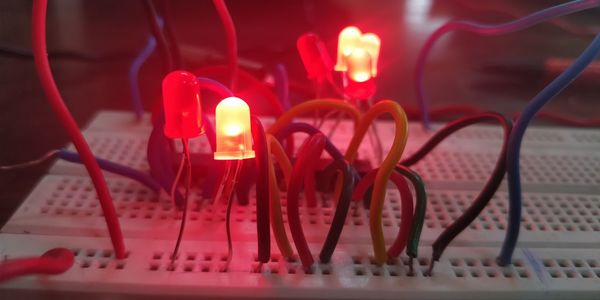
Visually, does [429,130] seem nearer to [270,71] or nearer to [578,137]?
[578,137]

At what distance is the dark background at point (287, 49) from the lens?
1413mm

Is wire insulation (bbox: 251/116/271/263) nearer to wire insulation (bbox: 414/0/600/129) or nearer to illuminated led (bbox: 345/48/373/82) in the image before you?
illuminated led (bbox: 345/48/373/82)

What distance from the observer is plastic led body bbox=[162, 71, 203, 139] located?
685 millimetres

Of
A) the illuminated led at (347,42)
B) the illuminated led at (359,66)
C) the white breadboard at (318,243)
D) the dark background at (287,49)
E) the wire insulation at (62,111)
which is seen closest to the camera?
the wire insulation at (62,111)

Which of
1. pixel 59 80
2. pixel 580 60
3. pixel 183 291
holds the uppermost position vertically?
pixel 580 60

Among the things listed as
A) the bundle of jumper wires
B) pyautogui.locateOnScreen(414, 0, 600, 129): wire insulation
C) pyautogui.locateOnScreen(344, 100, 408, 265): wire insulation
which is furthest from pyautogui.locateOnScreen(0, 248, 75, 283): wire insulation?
pyautogui.locateOnScreen(414, 0, 600, 129): wire insulation

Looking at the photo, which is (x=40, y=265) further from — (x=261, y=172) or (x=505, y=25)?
(x=505, y=25)

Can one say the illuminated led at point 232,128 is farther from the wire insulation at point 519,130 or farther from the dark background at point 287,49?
the dark background at point 287,49

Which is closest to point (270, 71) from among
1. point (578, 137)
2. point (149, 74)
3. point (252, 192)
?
point (149, 74)

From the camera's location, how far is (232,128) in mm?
682

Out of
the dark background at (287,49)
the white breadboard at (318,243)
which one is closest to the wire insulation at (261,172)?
the white breadboard at (318,243)

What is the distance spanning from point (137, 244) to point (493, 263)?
24.0 inches

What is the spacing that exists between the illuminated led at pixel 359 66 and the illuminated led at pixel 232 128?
0.29 meters

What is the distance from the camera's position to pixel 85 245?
85 cm
